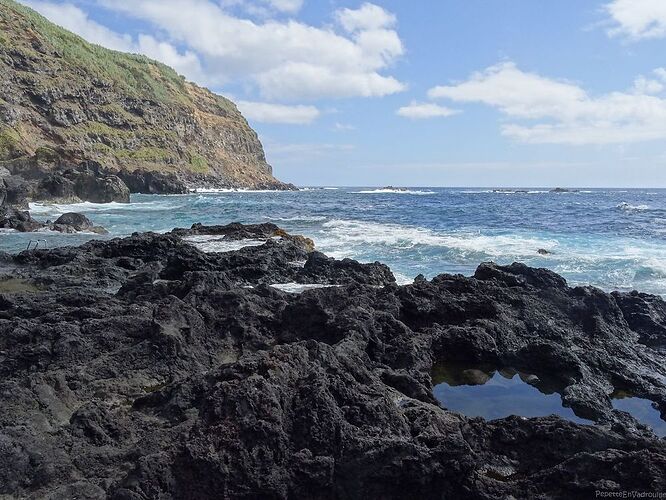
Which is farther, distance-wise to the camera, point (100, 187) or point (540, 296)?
point (100, 187)

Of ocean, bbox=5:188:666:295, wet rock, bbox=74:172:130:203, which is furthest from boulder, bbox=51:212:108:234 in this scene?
wet rock, bbox=74:172:130:203

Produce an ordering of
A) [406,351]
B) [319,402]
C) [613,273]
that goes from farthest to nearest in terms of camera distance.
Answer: [613,273] < [406,351] < [319,402]

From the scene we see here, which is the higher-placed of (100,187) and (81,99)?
(81,99)

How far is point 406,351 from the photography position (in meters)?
7.80

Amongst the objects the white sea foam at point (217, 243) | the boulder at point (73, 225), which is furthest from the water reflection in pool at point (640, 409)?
the boulder at point (73, 225)

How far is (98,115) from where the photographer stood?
3159 inches

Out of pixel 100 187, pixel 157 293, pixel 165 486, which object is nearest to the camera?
pixel 165 486

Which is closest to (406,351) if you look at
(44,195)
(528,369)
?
(528,369)

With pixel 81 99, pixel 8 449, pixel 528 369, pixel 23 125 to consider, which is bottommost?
pixel 528 369

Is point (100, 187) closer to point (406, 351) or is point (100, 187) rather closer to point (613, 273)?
point (613, 273)

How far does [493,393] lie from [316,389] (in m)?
3.69

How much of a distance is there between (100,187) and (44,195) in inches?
248

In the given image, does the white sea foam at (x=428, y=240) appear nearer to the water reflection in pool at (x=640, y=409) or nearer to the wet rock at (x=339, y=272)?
the wet rock at (x=339, y=272)

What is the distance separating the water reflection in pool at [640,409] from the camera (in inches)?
272
